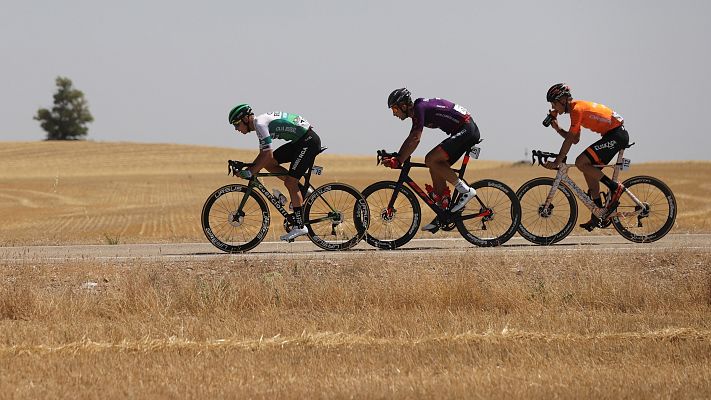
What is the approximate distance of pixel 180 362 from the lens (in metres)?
8.36

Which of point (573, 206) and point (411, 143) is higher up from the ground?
point (411, 143)

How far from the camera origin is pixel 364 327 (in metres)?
9.59

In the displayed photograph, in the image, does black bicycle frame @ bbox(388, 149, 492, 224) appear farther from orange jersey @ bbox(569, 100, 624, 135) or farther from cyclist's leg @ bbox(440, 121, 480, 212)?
orange jersey @ bbox(569, 100, 624, 135)

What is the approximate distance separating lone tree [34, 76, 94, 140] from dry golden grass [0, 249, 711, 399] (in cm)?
12577

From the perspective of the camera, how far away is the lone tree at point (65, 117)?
13338 cm

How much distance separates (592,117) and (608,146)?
0.46 m

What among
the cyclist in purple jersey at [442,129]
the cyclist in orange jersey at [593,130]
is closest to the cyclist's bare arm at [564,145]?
the cyclist in orange jersey at [593,130]

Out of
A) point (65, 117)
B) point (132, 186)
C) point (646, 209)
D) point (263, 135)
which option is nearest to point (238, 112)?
point (263, 135)

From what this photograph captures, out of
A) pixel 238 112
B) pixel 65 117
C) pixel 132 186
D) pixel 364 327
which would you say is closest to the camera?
pixel 364 327

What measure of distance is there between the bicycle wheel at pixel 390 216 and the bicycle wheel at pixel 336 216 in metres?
0.16

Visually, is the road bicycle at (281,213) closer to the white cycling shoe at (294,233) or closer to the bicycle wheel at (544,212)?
the white cycling shoe at (294,233)

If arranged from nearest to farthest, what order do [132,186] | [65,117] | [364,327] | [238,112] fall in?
1. [364,327]
2. [238,112]
3. [132,186]
4. [65,117]

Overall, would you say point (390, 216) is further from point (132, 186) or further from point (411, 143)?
point (132, 186)

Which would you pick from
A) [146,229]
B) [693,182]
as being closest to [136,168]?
[693,182]
